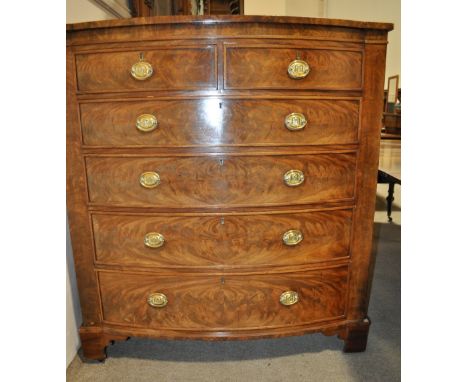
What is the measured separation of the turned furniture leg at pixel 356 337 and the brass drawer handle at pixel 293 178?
26.0 inches

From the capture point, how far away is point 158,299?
1.31m

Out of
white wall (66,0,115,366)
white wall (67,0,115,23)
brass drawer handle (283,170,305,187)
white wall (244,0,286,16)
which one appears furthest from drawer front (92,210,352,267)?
white wall (244,0,286,16)

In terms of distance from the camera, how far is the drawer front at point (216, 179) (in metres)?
1.20

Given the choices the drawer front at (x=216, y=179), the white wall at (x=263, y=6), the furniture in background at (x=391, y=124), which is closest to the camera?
the drawer front at (x=216, y=179)

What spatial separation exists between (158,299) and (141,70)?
83cm

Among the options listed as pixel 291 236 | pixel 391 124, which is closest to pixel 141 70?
pixel 291 236

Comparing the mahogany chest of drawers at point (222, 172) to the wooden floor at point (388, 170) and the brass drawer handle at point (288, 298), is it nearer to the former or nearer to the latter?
the brass drawer handle at point (288, 298)

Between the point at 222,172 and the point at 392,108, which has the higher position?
the point at 392,108

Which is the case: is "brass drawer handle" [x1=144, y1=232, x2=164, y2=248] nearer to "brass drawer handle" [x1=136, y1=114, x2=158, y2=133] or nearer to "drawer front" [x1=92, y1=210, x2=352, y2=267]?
"drawer front" [x1=92, y1=210, x2=352, y2=267]

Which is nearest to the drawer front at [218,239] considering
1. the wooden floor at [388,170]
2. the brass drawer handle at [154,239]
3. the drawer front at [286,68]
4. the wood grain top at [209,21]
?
the brass drawer handle at [154,239]

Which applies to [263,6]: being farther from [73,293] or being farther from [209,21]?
[73,293]

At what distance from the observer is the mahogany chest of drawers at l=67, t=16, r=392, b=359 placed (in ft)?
3.73
